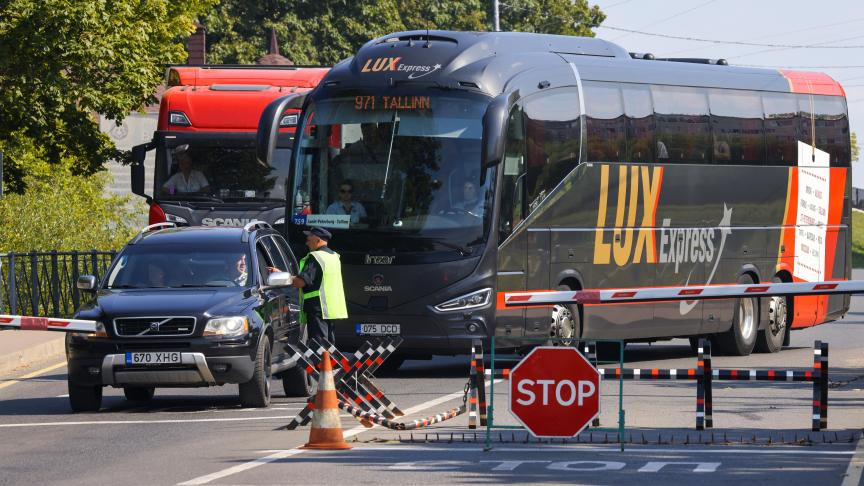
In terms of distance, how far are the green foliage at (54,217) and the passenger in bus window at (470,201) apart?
17.7 meters

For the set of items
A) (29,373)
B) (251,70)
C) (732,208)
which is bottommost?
(29,373)

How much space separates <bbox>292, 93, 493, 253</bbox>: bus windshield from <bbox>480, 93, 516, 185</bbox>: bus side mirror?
35 cm

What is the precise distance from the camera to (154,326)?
16359mm

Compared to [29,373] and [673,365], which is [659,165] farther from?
[29,373]

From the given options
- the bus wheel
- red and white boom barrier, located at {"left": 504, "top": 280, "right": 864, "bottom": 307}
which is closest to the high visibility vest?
red and white boom barrier, located at {"left": 504, "top": 280, "right": 864, "bottom": 307}

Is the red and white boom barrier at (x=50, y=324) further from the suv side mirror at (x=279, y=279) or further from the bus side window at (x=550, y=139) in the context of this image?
the bus side window at (x=550, y=139)

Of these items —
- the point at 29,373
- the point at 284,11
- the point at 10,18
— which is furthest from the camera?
the point at 284,11

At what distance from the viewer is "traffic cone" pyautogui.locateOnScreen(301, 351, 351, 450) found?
1323 centimetres

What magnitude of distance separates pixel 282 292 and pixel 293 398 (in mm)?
1087

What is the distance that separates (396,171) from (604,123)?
324 cm

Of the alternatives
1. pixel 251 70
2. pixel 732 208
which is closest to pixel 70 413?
pixel 732 208

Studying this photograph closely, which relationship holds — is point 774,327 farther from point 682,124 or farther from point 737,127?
point 682,124

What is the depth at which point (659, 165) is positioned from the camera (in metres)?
23.1

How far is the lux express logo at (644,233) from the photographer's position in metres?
22.0
